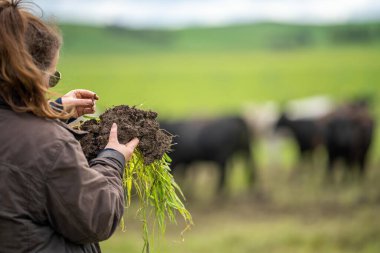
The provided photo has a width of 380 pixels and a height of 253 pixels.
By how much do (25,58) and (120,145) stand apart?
52 cm

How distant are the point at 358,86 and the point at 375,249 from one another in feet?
104

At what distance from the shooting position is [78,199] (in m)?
2.18

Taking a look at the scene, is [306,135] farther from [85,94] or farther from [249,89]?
[249,89]

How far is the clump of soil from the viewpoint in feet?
8.67

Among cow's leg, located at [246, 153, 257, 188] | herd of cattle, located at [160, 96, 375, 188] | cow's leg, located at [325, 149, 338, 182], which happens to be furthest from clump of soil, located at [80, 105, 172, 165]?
cow's leg, located at [325, 149, 338, 182]

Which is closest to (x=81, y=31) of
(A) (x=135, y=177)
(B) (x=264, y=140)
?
(B) (x=264, y=140)

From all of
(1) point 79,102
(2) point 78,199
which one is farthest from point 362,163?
(2) point 78,199

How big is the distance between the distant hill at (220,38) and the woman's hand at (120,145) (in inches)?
1944

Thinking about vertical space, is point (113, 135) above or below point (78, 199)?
above

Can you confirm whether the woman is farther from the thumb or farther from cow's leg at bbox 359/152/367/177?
cow's leg at bbox 359/152/367/177

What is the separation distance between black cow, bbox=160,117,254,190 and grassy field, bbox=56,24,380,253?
2.49ft

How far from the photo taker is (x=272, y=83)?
143 ft

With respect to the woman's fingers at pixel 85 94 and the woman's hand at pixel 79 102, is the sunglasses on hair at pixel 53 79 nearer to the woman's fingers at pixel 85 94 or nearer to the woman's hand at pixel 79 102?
the woman's hand at pixel 79 102

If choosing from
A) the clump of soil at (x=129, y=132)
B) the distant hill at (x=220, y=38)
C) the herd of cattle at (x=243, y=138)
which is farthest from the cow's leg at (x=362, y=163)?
the distant hill at (x=220, y=38)
